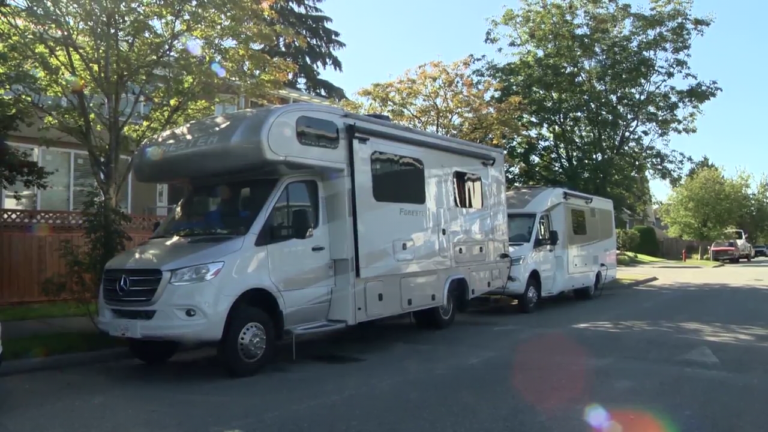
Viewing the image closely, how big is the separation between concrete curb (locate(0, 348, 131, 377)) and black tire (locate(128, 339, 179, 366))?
0.35 m

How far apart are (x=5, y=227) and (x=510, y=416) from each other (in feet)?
38.0

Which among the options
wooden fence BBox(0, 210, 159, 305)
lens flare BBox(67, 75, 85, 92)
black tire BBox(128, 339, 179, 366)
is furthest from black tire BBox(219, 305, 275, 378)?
wooden fence BBox(0, 210, 159, 305)

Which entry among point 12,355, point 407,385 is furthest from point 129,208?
point 407,385

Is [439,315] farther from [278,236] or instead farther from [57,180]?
[57,180]

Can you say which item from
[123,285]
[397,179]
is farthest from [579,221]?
[123,285]

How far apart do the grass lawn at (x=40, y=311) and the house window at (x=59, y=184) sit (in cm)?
418

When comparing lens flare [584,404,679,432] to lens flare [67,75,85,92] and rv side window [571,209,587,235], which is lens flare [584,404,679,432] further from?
rv side window [571,209,587,235]

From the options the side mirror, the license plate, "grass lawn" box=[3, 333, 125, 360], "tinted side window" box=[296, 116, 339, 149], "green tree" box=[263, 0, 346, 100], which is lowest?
"grass lawn" box=[3, 333, 125, 360]

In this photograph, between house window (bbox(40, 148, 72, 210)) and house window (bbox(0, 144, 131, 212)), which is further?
house window (bbox(40, 148, 72, 210))

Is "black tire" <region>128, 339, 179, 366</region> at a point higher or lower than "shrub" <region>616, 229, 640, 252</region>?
lower

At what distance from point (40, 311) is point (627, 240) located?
41198mm

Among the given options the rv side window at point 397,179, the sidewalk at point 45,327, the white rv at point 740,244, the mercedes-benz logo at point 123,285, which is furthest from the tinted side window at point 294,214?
the white rv at point 740,244

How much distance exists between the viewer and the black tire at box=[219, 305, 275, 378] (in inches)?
287

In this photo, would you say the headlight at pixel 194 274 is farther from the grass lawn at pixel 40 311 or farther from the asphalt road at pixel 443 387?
the grass lawn at pixel 40 311
